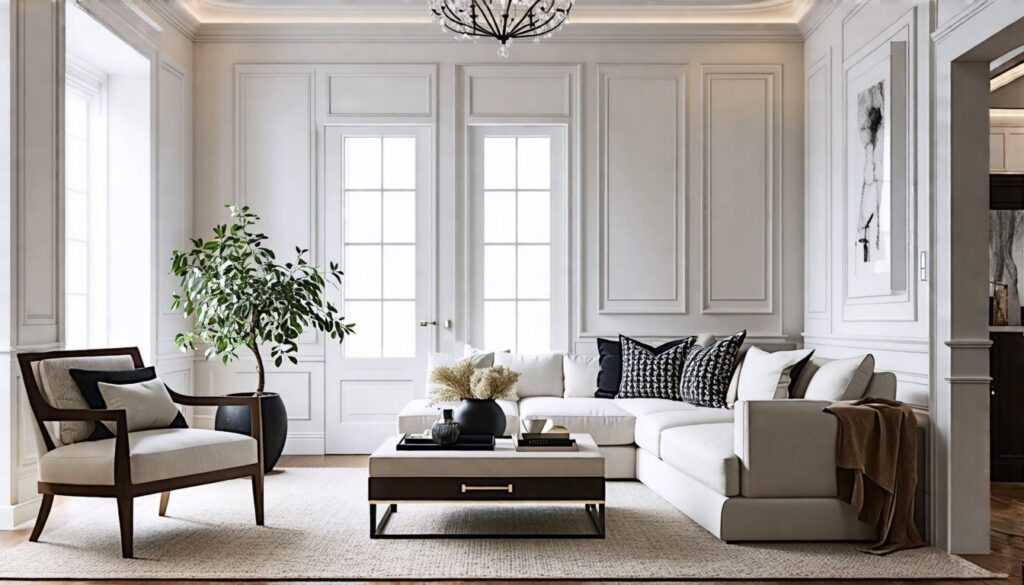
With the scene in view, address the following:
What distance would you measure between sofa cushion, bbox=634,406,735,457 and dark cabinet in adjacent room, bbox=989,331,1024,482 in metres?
1.72

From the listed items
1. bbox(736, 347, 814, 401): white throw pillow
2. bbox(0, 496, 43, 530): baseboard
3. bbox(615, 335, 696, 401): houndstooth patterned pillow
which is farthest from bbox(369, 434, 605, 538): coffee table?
bbox(615, 335, 696, 401): houndstooth patterned pillow

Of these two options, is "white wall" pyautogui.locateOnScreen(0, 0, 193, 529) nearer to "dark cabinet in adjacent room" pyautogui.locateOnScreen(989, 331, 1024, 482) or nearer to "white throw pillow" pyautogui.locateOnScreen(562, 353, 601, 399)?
"white throw pillow" pyautogui.locateOnScreen(562, 353, 601, 399)

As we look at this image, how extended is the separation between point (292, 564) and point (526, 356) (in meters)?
2.79

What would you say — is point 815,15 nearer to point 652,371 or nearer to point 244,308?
point 652,371

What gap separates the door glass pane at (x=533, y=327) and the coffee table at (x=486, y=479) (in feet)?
8.65

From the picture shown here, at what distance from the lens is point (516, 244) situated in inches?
260

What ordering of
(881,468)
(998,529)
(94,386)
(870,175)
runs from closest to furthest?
(881,468)
(94,386)
(998,529)
(870,175)

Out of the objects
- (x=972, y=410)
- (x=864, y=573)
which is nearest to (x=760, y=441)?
(x=864, y=573)

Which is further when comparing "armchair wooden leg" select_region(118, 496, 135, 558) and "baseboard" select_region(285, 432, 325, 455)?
"baseboard" select_region(285, 432, 325, 455)

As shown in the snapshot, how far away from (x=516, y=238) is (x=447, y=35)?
4.90 ft

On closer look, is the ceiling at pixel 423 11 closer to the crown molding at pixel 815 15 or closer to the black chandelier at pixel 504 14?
the crown molding at pixel 815 15

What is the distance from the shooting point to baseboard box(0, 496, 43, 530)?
4.32m

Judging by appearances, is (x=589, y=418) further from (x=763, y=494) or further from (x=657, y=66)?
(x=657, y=66)

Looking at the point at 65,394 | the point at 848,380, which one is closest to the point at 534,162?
the point at 848,380
